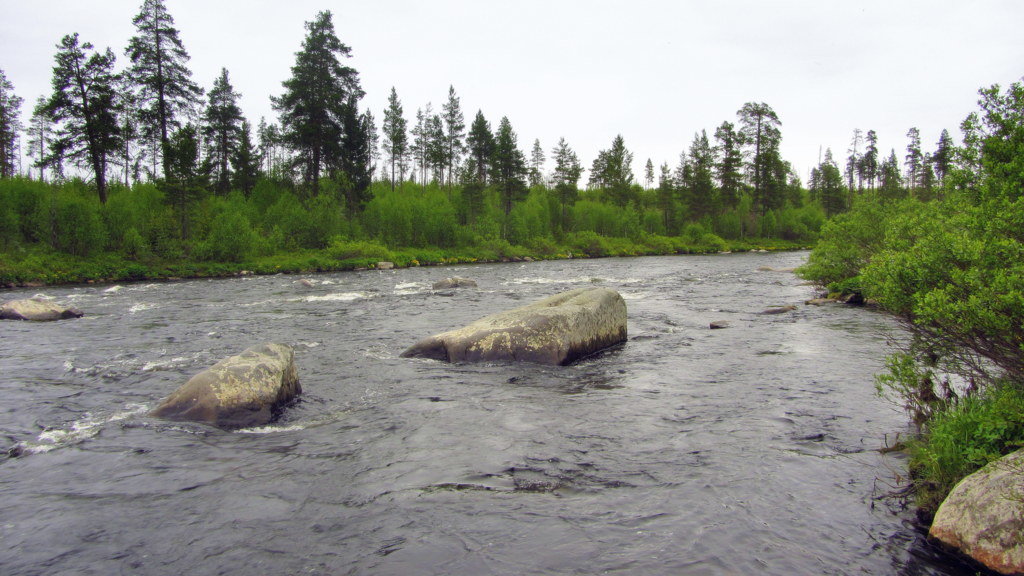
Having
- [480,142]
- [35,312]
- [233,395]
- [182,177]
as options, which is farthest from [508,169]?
[233,395]

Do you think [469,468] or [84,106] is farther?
[84,106]

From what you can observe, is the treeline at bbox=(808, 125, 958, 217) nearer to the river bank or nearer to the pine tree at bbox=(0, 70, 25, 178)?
the river bank

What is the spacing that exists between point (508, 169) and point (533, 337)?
57.7 m

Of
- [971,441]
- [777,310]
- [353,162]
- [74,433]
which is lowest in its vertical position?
[74,433]

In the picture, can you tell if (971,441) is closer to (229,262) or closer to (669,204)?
(229,262)

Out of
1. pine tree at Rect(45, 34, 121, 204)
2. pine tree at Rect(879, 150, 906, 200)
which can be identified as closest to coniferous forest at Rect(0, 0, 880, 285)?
pine tree at Rect(45, 34, 121, 204)

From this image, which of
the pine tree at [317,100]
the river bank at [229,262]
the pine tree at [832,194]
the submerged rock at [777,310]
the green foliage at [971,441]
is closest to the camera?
the green foliage at [971,441]

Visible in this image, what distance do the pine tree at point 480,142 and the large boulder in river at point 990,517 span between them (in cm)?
6708

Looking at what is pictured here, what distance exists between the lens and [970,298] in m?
5.21

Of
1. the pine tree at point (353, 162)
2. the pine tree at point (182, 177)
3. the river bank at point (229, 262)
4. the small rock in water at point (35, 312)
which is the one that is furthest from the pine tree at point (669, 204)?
the small rock in water at point (35, 312)

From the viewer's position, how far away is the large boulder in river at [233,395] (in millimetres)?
7938

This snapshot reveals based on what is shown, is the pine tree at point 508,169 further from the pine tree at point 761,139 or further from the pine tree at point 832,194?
the pine tree at point 832,194

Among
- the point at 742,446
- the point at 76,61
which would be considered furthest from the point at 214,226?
the point at 742,446

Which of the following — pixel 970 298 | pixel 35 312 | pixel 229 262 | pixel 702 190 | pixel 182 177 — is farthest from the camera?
pixel 702 190
